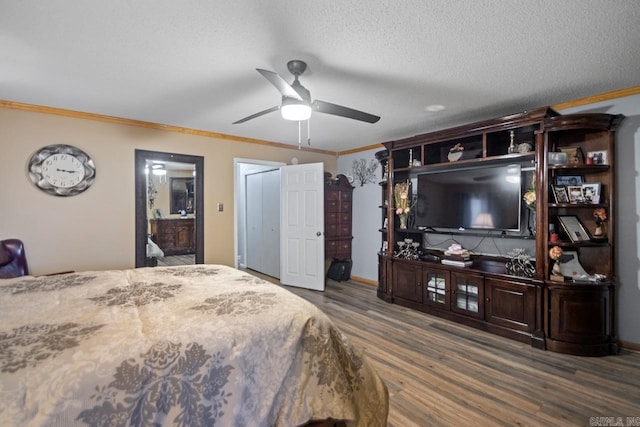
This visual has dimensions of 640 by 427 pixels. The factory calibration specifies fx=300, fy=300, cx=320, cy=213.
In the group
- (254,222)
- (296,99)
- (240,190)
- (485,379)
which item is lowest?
(485,379)

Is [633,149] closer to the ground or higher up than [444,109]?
closer to the ground

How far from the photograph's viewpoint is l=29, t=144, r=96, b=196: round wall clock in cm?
311

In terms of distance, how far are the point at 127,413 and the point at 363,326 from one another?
2.61m

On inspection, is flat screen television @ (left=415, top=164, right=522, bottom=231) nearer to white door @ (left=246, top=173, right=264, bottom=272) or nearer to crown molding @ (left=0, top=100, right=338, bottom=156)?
crown molding @ (left=0, top=100, right=338, bottom=156)

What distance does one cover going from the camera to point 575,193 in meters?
2.84

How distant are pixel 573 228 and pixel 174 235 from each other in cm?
453

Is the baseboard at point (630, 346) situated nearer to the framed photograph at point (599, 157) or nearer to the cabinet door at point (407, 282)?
the framed photograph at point (599, 157)

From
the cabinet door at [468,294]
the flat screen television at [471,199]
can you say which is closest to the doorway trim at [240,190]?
the flat screen television at [471,199]

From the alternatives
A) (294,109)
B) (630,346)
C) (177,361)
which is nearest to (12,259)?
(177,361)

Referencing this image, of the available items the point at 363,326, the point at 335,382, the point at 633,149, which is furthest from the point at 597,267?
the point at 335,382

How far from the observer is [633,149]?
2713 mm

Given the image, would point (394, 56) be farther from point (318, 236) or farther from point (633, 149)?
point (318, 236)

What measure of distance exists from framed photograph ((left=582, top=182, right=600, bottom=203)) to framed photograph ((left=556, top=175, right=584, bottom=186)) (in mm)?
83

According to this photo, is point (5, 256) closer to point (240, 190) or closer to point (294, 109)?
point (294, 109)
